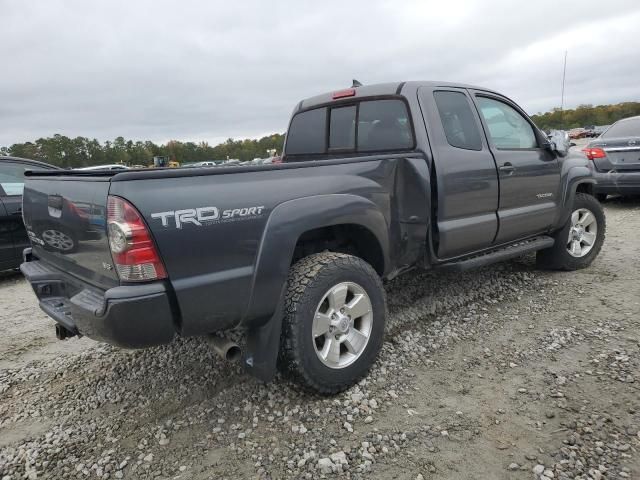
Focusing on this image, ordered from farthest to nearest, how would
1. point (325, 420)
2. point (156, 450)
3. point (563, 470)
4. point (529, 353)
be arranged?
point (529, 353)
point (325, 420)
point (156, 450)
point (563, 470)

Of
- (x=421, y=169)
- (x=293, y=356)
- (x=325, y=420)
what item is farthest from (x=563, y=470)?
(x=421, y=169)

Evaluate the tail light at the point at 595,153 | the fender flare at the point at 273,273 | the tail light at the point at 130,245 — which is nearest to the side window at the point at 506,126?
the fender flare at the point at 273,273

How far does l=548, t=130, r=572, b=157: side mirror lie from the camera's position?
4.48 metres

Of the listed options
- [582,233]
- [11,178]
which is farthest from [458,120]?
[11,178]

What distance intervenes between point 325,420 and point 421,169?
1.75m

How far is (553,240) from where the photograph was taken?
4.65m

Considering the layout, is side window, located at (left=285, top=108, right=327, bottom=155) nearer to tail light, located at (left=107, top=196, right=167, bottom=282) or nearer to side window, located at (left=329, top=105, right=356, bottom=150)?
side window, located at (left=329, top=105, right=356, bottom=150)

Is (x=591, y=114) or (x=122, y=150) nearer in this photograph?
(x=122, y=150)

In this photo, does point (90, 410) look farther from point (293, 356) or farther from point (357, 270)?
point (357, 270)

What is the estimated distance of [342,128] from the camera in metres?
4.00

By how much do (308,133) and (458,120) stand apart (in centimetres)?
134

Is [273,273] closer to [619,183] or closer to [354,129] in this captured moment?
[354,129]

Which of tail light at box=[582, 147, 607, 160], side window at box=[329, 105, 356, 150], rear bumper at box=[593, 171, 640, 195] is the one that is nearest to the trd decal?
side window at box=[329, 105, 356, 150]

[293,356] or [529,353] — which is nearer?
[293,356]
